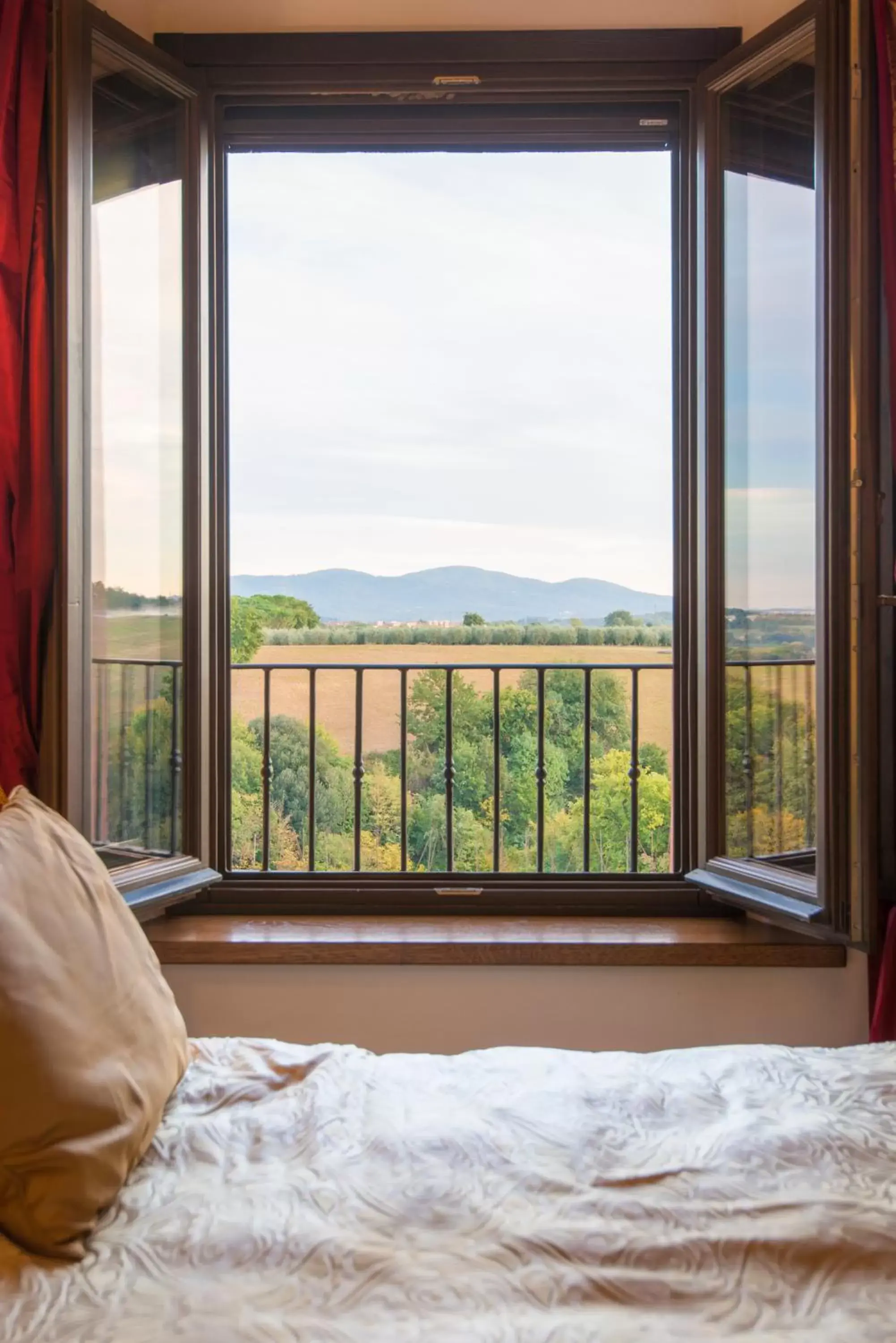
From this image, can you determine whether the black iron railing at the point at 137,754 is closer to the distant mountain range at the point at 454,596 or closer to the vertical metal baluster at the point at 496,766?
the distant mountain range at the point at 454,596

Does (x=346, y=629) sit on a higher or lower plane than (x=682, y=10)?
lower

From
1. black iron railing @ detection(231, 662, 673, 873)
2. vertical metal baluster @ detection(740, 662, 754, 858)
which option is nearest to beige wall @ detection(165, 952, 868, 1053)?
vertical metal baluster @ detection(740, 662, 754, 858)

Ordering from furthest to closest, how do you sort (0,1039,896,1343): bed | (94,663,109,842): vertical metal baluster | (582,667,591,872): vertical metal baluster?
(582,667,591,872): vertical metal baluster, (94,663,109,842): vertical metal baluster, (0,1039,896,1343): bed

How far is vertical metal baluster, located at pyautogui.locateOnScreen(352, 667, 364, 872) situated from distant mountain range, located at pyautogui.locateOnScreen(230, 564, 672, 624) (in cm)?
21

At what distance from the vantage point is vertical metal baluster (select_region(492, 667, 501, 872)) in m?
2.78

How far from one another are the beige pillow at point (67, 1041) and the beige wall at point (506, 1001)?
907mm

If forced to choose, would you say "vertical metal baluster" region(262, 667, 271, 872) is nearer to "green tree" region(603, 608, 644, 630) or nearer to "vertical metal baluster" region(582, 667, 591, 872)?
"vertical metal baluster" region(582, 667, 591, 872)

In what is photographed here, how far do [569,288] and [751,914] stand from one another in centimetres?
182

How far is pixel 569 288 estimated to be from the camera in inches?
107

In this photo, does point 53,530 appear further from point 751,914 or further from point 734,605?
point 751,914

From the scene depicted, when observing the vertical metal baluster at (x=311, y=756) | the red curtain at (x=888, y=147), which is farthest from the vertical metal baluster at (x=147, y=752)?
the red curtain at (x=888, y=147)

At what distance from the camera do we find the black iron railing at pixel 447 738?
269cm

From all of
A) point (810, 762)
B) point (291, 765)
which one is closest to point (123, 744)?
point (291, 765)

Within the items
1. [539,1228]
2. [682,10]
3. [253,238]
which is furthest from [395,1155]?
[682,10]
